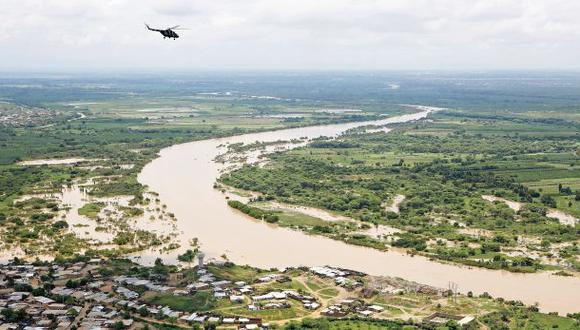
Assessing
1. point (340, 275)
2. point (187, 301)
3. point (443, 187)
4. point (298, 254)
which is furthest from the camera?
point (443, 187)

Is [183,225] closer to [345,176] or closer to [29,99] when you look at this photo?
[345,176]

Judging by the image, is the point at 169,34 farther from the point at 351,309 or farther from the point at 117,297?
the point at 351,309

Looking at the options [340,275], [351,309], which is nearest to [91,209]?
[340,275]

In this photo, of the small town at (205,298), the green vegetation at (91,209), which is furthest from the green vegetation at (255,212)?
the small town at (205,298)

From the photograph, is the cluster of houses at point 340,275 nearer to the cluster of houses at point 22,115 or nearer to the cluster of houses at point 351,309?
the cluster of houses at point 351,309

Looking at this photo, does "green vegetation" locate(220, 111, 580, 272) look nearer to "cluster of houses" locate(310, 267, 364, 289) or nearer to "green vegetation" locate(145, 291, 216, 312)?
"cluster of houses" locate(310, 267, 364, 289)

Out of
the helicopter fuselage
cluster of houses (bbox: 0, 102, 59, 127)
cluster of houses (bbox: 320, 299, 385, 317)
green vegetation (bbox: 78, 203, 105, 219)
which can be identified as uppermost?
the helicopter fuselage

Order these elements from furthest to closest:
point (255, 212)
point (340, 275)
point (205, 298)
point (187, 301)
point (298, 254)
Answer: point (255, 212) → point (298, 254) → point (340, 275) → point (205, 298) → point (187, 301)

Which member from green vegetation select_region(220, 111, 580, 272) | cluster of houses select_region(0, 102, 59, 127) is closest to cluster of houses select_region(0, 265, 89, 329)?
green vegetation select_region(220, 111, 580, 272)
